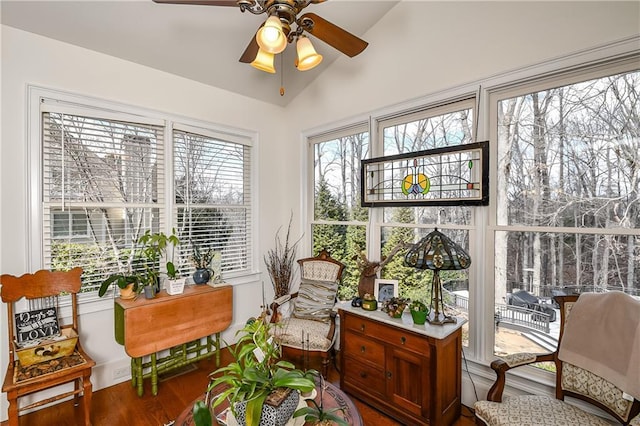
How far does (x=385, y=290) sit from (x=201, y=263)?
5.85 feet

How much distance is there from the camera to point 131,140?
8.60 ft

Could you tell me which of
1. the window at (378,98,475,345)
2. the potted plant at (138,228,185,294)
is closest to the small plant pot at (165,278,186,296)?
the potted plant at (138,228,185,294)

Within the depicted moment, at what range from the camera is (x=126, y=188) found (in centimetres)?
259

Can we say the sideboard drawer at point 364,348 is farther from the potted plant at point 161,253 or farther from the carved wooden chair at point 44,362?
the carved wooden chair at point 44,362

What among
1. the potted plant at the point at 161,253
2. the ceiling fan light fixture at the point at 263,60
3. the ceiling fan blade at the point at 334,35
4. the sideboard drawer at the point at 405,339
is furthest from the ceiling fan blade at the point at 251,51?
the sideboard drawer at the point at 405,339

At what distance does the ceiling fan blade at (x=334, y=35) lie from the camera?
161cm

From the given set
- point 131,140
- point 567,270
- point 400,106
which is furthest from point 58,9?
point 567,270

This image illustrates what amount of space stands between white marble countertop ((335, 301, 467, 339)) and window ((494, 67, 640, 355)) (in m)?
0.46

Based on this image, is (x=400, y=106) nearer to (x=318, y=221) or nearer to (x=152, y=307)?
(x=318, y=221)

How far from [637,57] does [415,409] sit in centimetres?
241

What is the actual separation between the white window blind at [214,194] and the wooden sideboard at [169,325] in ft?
1.80

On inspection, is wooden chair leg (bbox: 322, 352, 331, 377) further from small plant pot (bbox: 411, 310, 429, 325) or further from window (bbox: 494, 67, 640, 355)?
window (bbox: 494, 67, 640, 355)

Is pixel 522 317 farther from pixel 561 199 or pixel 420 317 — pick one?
pixel 561 199

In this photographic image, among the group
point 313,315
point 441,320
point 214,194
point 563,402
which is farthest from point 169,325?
point 563,402
